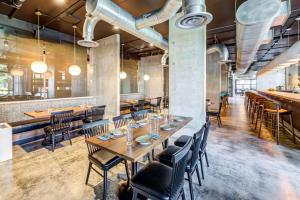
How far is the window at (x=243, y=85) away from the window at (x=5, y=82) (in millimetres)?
28201

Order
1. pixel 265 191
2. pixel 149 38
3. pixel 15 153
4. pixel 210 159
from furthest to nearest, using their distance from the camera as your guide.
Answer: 1. pixel 149 38
2. pixel 15 153
3. pixel 210 159
4. pixel 265 191

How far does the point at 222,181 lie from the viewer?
2219mm

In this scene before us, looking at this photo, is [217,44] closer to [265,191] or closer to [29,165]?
[265,191]

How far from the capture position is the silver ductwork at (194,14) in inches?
84.4

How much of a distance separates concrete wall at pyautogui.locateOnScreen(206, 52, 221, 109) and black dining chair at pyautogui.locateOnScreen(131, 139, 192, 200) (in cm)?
710

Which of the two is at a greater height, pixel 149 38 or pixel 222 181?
pixel 149 38

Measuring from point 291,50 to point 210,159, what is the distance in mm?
5052

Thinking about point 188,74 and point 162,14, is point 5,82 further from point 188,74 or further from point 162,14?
point 188,74

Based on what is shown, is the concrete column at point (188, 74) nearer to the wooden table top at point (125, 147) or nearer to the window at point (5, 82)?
the wooden table top at point (125, 147)

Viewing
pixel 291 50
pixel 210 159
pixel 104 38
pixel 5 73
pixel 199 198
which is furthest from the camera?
pixel 104 38

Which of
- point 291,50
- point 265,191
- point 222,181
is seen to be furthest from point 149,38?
point 291,50

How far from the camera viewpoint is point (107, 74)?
5.72 m

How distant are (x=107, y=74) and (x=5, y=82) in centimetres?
292

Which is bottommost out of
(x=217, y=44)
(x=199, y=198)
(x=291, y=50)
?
(x=199, y=198)
